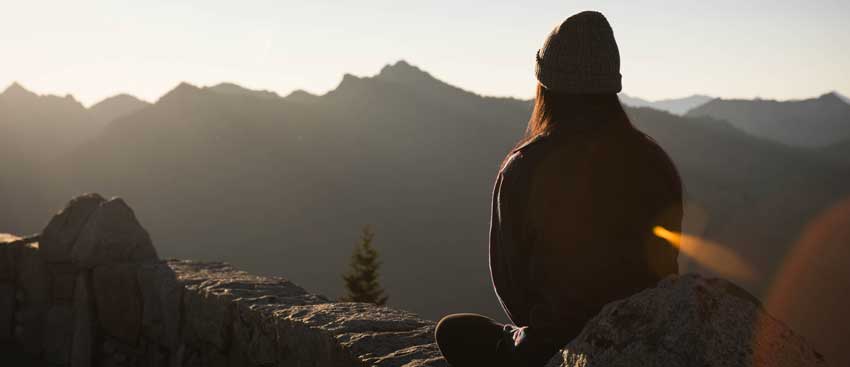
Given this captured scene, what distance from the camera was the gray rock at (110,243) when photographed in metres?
5.55

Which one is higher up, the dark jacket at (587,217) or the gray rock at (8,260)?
the dark jacket at (587,217)

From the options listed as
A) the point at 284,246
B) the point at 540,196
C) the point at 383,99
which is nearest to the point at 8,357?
the point at 540,196

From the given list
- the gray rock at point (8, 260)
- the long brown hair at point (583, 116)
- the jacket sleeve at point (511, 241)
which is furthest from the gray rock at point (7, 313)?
the long brown hair at point (583, 116)

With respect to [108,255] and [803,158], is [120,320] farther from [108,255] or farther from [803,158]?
[803,158]

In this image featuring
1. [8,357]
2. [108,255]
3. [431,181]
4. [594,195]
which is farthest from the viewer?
[431,181]

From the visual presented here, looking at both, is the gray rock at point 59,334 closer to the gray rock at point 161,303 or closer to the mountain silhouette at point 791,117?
the gray rock at point 161,303

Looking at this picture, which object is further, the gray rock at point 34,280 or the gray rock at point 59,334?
the gray rock at point 34,280

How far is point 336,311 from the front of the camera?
12.2ft

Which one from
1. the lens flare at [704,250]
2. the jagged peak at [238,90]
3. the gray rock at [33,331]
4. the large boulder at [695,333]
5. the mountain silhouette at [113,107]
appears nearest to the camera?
the large boulder at [695,333]

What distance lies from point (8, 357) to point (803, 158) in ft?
369

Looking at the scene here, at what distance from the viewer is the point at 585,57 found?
6.70ft

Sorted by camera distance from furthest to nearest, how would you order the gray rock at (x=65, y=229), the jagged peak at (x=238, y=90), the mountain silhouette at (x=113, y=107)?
1. the mountain silhouette at (x=113, y=107)
2. the jagged peak at (x=238, y=90)
3. the gray rock at (x=65, y=229)

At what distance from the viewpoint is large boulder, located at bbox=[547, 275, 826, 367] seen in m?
1.44

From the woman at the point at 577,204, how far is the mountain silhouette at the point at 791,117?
13571 centimetres
